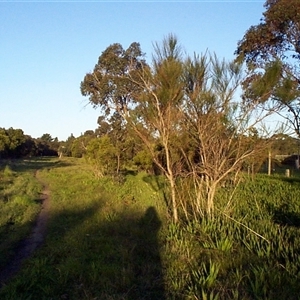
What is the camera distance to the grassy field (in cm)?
554

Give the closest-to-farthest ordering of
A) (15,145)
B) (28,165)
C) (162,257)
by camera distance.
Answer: (162,257) → (28,165) → (15,145)

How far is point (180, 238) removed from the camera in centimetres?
820

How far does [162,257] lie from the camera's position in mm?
7277

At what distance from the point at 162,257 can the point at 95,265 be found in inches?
48.3

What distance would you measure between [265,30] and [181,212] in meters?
10.2

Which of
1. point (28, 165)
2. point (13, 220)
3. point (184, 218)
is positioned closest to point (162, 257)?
point (184, 218)

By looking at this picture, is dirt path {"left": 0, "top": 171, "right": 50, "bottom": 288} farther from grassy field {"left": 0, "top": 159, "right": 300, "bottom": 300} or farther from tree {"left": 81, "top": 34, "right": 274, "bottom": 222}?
tree {"left": 81, "top": 34, "right": 274, "bottom": 222}

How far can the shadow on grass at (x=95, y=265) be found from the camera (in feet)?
18.9

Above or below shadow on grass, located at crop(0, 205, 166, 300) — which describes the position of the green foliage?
above

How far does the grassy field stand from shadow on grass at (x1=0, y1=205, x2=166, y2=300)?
0.05 feet

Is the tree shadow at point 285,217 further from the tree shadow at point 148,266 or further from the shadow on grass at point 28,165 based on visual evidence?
the shadow on grass at point 28,165

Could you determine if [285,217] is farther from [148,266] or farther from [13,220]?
[13,220]

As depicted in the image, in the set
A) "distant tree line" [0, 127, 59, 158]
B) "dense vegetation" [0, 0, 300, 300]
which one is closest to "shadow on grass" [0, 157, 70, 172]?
"distant tree line" [0, 127, 59, 158]

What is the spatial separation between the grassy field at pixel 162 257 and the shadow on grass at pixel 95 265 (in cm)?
2
